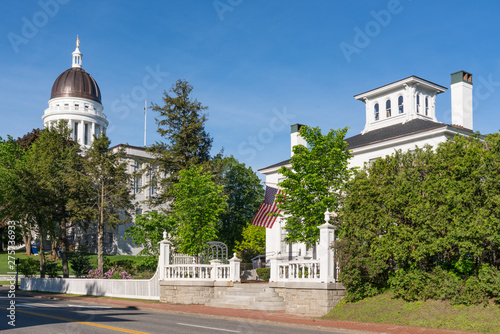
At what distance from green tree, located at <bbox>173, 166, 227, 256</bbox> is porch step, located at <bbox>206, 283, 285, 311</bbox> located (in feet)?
17.0

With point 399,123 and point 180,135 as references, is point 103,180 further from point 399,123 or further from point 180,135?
point 399,123

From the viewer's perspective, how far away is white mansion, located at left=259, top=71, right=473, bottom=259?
3100 centimetres

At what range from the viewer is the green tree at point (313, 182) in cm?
2797

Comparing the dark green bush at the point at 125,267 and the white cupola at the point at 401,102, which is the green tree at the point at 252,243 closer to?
the dark green bush at the point at 125,267

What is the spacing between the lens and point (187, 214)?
29.2 m

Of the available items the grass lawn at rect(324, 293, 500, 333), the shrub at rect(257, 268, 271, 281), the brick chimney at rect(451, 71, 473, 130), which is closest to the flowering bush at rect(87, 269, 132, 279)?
the shrub at rect(257, 268, 271, 281)

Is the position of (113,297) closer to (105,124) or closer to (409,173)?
(409,173)

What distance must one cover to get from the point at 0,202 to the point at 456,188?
4069 centimetres

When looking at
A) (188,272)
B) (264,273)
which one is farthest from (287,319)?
(264,273)

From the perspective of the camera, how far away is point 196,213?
28.9 meters

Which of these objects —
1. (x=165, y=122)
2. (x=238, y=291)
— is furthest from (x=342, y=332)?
(x=165, y=122)

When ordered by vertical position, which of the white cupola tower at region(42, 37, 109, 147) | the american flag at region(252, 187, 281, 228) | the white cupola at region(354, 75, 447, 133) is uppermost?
the white cupola tower at region(42, 37, 109, 147)

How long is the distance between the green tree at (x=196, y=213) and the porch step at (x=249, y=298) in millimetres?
5181

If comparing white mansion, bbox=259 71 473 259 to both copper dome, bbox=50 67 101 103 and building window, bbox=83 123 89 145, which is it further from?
copper dome, bbox=50 67 101 103
